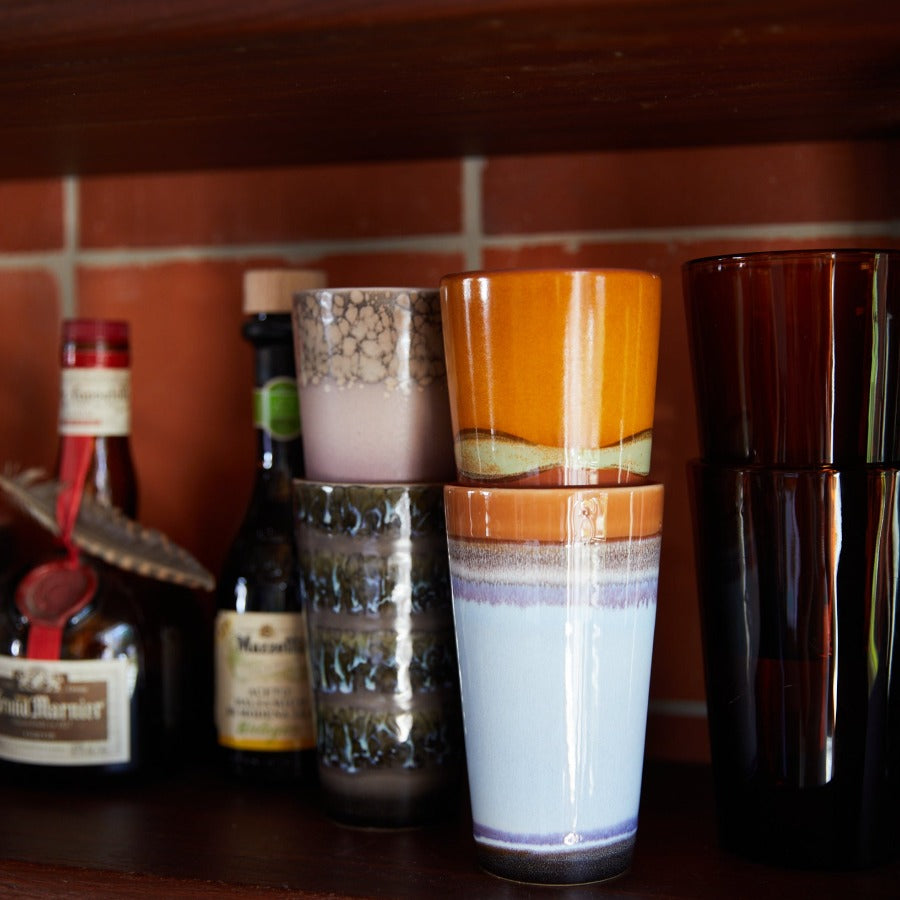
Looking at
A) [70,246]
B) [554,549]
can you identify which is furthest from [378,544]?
[70,246]

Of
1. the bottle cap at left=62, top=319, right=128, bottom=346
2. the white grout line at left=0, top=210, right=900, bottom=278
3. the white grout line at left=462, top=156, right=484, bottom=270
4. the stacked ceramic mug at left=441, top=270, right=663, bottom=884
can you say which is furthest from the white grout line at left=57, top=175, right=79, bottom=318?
the stacked ceramic mug at left=441, top=270, right=663, bottom=884

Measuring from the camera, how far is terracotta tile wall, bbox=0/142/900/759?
0.68 metres

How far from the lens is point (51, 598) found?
643 millimetres

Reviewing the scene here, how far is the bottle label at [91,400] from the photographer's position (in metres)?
0.66

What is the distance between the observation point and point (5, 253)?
0.79 meters

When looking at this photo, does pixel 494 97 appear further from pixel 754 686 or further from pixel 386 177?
pixel 754 686

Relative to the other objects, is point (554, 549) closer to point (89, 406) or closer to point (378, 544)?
point (378, 544)

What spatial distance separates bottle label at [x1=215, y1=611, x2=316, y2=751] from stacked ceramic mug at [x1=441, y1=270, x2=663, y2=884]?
0.49ft

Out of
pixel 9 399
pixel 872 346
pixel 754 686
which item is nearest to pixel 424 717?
pixel 754 686

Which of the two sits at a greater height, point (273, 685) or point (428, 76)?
point (428, 76)

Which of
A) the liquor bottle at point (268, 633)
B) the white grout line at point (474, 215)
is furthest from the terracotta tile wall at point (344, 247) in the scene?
the liquor bottle at point (268, 633)

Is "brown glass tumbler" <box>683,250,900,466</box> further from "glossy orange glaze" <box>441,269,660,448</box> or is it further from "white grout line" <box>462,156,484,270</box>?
"white grout line" <box>462,156,484,270</box>

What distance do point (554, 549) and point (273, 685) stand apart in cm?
22

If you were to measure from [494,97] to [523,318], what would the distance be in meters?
0.14
